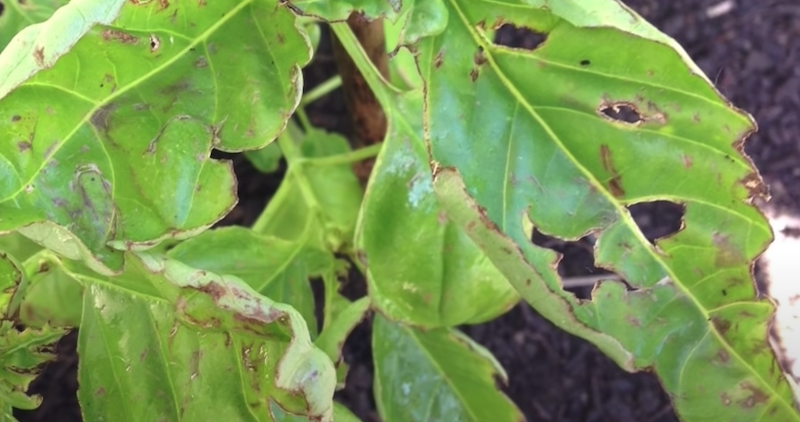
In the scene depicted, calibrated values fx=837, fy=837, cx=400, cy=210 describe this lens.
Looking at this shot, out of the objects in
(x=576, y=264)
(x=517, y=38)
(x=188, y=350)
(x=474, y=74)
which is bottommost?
(x=576, y=264)

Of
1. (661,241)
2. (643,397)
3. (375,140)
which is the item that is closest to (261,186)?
(375,140)

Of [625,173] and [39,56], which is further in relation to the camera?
[625,173]

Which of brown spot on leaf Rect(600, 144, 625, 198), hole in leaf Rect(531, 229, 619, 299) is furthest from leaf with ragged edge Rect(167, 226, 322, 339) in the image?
hole in leaf Rect(531, 229, 619, 299)

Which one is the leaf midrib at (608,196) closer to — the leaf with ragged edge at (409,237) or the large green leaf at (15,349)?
the leaf with ragged edge at (409,237)

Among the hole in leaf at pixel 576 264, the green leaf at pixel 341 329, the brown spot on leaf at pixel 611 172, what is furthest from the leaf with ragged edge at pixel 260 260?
the hole in leaf at pixel 576 264

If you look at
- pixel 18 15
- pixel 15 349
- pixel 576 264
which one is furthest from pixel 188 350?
pixel 576 264

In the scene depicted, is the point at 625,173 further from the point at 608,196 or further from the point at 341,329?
the point at 341,329

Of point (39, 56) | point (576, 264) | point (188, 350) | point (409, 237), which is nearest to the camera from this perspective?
point (39, 56)
